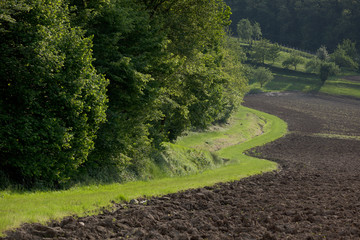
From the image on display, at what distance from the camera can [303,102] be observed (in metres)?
117

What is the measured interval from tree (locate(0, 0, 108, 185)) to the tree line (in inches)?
1.9

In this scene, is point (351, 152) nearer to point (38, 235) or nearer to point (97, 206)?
point (97, 206)

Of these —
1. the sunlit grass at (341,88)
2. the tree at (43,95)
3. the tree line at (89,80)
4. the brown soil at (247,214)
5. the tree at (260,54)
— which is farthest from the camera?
the tree at (260,54)

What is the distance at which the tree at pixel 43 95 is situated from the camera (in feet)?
58.7

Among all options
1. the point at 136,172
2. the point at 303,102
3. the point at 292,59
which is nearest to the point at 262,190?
the point at 136,172

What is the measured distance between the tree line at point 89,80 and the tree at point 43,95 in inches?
1.9

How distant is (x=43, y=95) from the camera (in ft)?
63.0

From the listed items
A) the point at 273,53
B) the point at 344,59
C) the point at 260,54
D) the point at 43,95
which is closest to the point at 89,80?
the point at 43,95

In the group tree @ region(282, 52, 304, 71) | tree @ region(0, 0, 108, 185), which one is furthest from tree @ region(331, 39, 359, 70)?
tree @ region(0, 0, 108, 185)

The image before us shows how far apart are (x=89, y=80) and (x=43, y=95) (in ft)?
8.51

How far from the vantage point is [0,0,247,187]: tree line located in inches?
712

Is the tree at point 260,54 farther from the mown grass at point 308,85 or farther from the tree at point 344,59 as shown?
the tree at point 344,59

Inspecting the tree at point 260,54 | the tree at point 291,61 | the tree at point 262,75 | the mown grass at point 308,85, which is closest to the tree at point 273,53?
the tree at point 260,54

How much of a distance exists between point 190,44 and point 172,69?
6.27m
